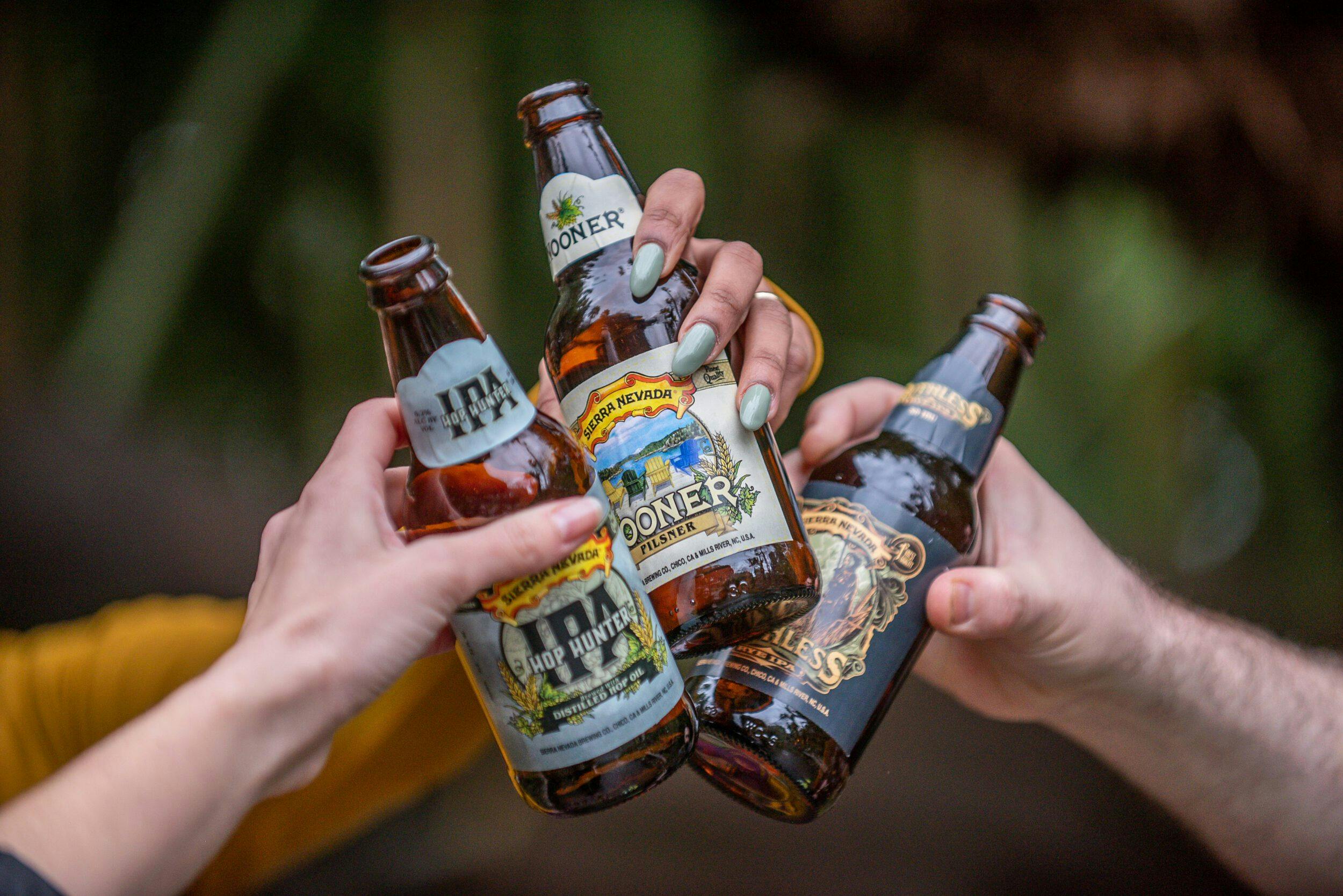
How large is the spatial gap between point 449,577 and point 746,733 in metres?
0.41

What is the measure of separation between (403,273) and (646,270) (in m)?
0.29

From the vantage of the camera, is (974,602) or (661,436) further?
(974,602)

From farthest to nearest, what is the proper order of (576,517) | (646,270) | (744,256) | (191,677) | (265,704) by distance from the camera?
(191,677), (744,256), (646,270), (576,517), (265,704)

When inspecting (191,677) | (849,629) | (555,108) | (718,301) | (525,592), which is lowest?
(191,677)

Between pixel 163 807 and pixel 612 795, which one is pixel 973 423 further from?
pixel 163 807

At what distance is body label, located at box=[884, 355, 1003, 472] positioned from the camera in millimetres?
1168

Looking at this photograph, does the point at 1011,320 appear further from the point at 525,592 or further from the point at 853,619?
the point at 525,592

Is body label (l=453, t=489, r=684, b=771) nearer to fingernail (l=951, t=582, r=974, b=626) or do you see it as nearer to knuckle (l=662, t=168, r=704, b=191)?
fingernail (l=951, t=582, r=974, b=626)

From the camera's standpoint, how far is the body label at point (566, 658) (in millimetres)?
853

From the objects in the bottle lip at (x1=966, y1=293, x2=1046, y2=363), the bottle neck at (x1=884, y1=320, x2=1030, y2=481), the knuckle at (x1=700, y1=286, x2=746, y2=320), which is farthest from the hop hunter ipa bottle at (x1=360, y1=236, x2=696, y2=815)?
the bottle lip at (x1=966, y1=293, x2=1046, y2=363)

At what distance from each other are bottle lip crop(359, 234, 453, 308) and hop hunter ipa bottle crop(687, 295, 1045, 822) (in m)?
0.52

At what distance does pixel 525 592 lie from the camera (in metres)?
0.85

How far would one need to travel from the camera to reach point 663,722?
902 mm

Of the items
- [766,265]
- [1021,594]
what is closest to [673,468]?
[1021,594]
